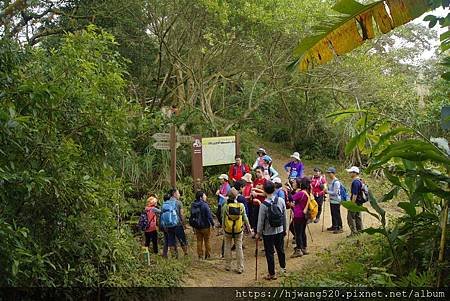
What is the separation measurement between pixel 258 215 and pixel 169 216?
157 cm

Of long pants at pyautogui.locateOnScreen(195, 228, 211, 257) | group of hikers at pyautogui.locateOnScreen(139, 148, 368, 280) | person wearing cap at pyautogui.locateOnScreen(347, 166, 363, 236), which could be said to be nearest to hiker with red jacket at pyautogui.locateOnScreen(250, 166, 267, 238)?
group of hikers at pyautogui.locateOnScreen(139, 148, 368, 280)

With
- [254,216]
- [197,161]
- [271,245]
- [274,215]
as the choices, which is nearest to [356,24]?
[274,215]

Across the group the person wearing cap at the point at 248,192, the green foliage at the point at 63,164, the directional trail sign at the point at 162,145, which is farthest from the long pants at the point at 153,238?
the directional trail sign at the point at 162,145

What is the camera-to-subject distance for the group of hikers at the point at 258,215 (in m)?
6.86

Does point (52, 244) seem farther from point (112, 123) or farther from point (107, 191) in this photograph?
point (112, 123)

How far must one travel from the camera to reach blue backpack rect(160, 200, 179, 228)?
7.92m

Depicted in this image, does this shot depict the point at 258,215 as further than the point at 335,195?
No

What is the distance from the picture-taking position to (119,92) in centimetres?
609

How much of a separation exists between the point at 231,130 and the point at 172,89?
92.9 inches

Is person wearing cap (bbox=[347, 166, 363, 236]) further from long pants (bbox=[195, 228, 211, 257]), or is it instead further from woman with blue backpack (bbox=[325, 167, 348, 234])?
long pants (bbox=[195, 228, 211, 257])

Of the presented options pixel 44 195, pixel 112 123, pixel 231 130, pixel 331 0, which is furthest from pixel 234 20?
pixel 44 195

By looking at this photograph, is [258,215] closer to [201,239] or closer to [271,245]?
[271,245]

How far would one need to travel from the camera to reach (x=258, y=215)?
7.37 m

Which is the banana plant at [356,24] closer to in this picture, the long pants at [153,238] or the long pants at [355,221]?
the long pants at [355,221]
